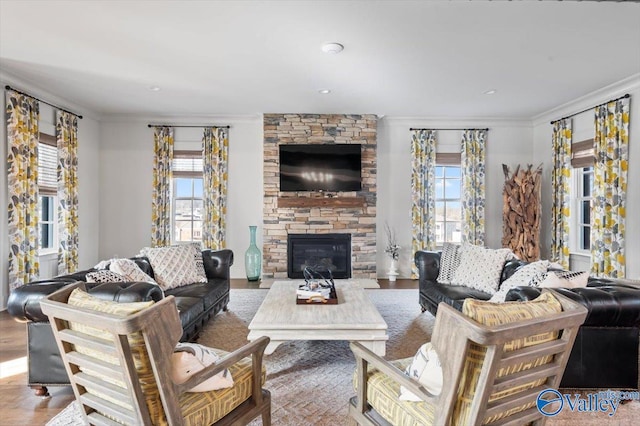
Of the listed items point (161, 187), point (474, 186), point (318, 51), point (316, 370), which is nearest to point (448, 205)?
point (474, 186)

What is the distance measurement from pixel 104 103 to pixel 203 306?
410 centimetres

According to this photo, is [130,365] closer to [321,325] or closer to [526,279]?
[321,325]

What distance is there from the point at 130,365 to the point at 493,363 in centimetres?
120

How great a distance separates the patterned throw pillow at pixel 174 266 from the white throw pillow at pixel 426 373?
9.07 ft

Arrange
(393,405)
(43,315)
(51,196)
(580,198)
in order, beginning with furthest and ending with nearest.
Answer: (580,198) → (51,196) → (43,315) → (393,405)

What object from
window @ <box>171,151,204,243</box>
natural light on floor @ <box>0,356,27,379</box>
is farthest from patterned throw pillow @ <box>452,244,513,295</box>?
window @ <box>171,151,204,243</box>

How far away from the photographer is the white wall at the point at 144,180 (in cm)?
627

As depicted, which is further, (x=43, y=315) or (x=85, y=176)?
(x=85, y=176)

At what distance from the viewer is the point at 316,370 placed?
273cm

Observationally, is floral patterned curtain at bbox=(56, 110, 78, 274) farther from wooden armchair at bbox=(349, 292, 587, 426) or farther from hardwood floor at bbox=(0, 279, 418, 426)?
wooden armchair at bbox=(349, 292, 587, 426)

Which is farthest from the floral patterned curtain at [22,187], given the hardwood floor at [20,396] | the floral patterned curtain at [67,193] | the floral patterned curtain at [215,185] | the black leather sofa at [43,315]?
the black leather sofa at [43,315]

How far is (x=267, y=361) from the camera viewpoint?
2871mm

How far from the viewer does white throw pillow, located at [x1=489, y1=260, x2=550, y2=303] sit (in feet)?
8.92

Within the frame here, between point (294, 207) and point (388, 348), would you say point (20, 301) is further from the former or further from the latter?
point (294, 207)
